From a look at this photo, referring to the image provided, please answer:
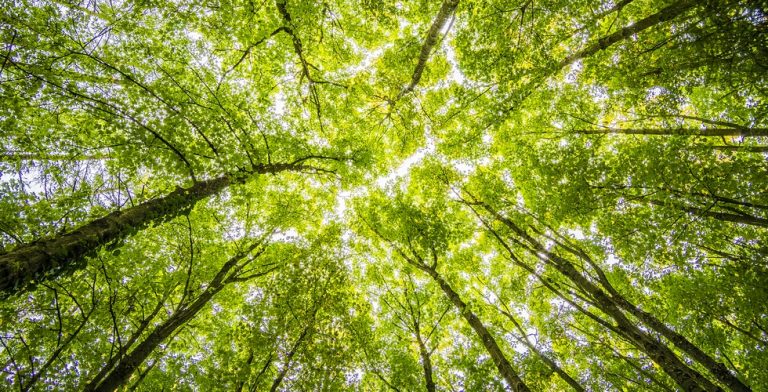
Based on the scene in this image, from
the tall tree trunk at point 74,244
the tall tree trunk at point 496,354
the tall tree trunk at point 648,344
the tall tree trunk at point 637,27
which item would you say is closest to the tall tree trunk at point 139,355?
the tall tree trunk at point 74,244

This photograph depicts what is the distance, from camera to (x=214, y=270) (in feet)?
32.4

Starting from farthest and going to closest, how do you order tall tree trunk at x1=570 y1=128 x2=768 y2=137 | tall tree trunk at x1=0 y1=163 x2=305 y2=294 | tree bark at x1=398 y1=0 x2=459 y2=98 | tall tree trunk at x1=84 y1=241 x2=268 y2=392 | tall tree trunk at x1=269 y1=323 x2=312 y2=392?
tree bark at x1=398 y1=0 x2=459 y2=98 → tall tree trunk at x1=269 y1=323 x2=312 y2=392 → tall tree trunk at x1=570 y1=128 x2=768 y2=137 → tall tree trunk at x1=84 y1=241 x2=268 y2=392 → tall tree trunk at x1=0 y1=163 x2=305 y2=294

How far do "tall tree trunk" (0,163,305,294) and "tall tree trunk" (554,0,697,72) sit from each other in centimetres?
880

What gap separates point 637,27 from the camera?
6527mm

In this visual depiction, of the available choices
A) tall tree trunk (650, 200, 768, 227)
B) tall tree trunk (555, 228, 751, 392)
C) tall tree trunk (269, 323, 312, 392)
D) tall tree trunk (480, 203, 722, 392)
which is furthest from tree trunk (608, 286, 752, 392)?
tall tree trunk (269, 323, 312, 392)

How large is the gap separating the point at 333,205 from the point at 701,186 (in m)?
11.4

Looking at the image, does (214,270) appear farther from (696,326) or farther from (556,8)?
(696,326)

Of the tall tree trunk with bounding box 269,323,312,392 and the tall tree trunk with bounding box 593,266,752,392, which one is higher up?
the tall tree trunk with bounding box 593,266,752,392

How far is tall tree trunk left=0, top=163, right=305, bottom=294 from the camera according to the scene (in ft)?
10.6

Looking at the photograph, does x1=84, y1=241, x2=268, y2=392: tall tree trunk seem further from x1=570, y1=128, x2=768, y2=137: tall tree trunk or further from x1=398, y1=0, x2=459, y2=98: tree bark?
x1=570, y1=128, x2=768, y2=137: tall tree trunk

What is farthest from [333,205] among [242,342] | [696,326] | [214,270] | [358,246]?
[696,326]

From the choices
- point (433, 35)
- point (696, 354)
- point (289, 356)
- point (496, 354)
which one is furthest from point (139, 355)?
point (696, 354)

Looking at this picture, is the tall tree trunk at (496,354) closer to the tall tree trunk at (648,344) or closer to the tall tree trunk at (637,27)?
the tall tree trunk at (648,344)

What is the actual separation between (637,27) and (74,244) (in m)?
11.2
